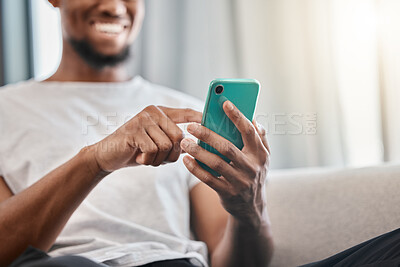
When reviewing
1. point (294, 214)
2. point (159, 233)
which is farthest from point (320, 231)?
point (159, 233)

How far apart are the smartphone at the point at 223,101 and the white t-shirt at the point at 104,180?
0.30 m

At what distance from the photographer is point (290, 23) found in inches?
66.0

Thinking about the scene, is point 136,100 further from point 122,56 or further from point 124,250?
point 124,250

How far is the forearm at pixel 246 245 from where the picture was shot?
3.20 feet

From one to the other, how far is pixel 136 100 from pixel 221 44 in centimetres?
60

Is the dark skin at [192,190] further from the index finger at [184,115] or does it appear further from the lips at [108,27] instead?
the lips at [108,27]

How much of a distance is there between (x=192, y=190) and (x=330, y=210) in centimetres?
38

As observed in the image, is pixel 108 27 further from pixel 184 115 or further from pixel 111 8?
pixel 184 115

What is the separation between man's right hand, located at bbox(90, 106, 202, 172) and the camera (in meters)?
0.82

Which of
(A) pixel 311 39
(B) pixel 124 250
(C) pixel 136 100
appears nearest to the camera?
(B) pixel 124 250

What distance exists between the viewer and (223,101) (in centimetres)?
80

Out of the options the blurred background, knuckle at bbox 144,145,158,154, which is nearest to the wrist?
knuckle at bbox 144,145,158,154

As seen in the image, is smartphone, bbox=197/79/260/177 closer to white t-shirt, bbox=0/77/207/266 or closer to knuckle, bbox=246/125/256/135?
knuckle, bbox=246/125/256/135

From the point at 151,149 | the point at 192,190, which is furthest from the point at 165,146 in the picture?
the point at 192,190
